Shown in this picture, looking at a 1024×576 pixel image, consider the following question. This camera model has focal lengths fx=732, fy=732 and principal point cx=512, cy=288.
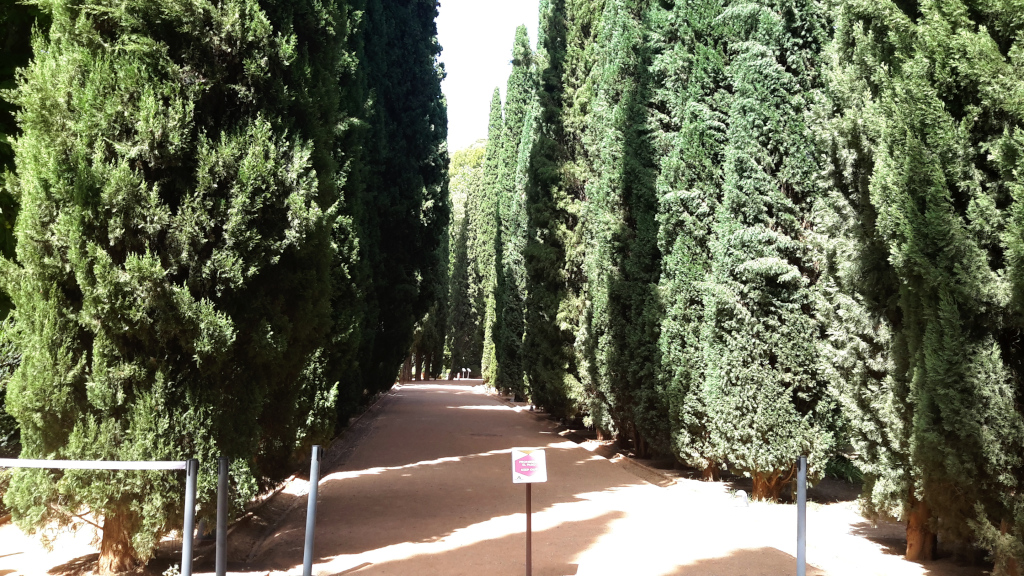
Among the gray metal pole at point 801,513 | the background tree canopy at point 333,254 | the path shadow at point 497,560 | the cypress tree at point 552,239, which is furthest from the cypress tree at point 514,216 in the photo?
the gray metal pole at point 801,513

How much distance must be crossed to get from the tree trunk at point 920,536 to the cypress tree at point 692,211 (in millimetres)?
3921

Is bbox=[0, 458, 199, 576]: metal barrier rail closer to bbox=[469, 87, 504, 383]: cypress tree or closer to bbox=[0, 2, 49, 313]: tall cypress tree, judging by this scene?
bbox=[0, 2, 49, 313]: tall cypress tree

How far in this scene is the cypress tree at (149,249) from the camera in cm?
546

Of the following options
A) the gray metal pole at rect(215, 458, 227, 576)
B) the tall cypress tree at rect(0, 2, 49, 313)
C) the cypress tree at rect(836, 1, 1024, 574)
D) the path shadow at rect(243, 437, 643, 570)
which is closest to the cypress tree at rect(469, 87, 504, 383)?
the path shadow at rect(243, 437, 643, 570)

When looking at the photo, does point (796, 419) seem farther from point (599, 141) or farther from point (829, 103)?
point (599, 141)

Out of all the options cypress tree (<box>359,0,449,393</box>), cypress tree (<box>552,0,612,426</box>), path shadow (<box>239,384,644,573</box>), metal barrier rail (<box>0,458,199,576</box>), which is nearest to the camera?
metal barrier rail (<box>0,458,199,576</box>)

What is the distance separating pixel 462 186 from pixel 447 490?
2149 inches

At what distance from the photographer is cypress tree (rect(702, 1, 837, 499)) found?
9172 millimetres

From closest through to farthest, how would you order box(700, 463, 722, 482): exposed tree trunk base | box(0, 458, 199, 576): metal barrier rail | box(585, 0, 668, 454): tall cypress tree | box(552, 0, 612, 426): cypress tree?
box(0, 458, 199, 576): metal barrier rail < box(700, 463, 722, 482): exposed tree trunk base < box(585, 0, 668, 454): tall cypress tree < box(552, 0, 612, 426): cypress tree

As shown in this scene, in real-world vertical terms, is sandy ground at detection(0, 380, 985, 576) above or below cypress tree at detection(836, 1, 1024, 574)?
below

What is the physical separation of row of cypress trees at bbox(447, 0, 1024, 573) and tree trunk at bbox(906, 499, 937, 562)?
0.03 m

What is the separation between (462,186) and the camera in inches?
2494

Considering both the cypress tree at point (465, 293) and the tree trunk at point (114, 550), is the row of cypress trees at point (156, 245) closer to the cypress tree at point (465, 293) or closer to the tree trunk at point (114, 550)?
the tree trunk at point (114, 550)

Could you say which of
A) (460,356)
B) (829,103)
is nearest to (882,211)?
(829,103)
